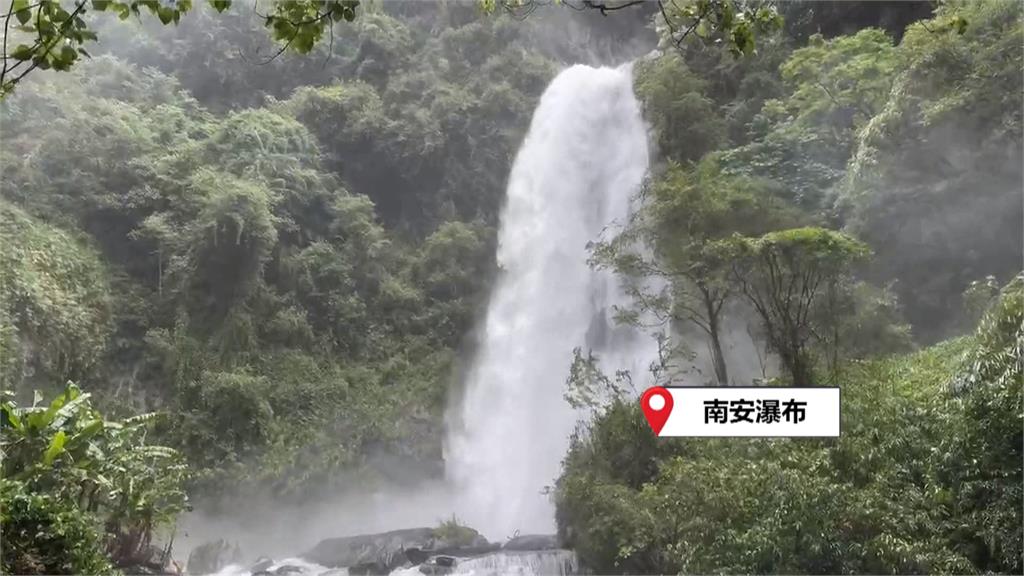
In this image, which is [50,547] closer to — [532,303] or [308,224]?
[308,224]

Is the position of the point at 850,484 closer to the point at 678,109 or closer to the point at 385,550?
the point at 385,550

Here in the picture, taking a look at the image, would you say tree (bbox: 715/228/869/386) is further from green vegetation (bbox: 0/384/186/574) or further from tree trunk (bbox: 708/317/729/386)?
green vegetation (bbox: 0/384/186/574)

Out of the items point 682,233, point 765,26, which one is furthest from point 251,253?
point 765,26

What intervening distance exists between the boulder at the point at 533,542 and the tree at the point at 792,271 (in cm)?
144

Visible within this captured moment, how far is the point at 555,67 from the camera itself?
5461 millimetres

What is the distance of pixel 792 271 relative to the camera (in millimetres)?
4305

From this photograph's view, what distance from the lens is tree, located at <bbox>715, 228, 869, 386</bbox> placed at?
4.24 meters

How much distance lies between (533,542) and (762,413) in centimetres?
124

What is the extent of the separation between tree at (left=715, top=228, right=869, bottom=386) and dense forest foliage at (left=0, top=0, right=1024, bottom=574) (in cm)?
2

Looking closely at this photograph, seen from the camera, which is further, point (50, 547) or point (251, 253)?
point (251, 253)

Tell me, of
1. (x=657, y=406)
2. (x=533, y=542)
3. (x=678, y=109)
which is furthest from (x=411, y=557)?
(x=678, y=109)

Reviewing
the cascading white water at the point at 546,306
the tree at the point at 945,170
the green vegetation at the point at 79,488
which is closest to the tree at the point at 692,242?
the cascading white water at the point at 546,306

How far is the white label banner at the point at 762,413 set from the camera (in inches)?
156

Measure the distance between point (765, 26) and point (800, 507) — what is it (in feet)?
8.29
